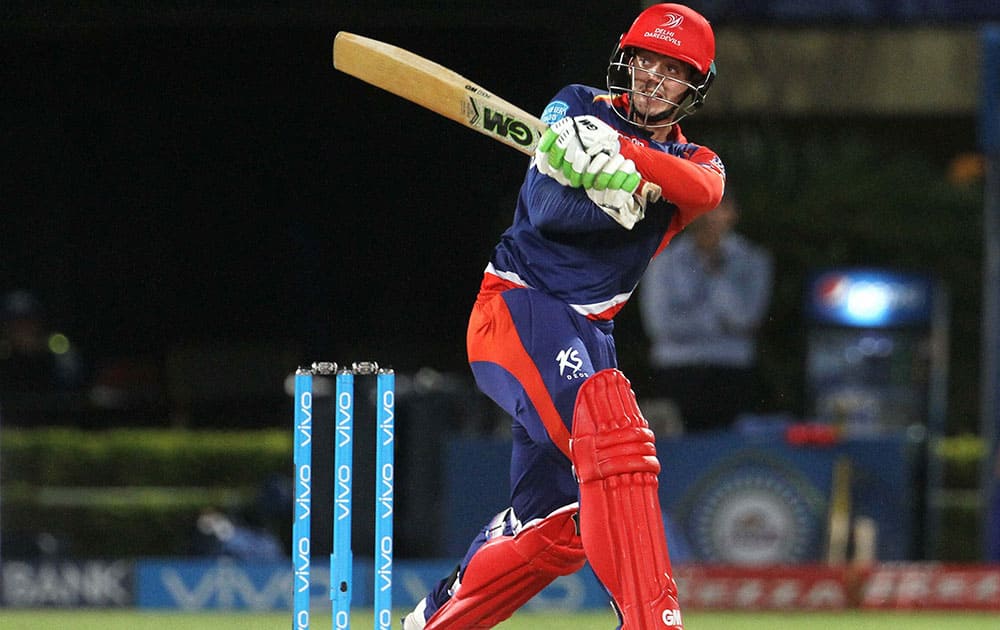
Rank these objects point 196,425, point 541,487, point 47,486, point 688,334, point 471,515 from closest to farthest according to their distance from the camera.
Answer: point 541,487
point 471,515
point 688,334
point 47,486
point 196,425

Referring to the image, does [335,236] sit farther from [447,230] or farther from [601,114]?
[601,114]

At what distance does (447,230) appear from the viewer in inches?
427

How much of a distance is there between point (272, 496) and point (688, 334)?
1.56 m

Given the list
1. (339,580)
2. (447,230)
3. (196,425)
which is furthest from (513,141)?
(447,230)

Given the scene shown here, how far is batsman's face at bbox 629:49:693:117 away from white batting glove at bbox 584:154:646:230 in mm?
308

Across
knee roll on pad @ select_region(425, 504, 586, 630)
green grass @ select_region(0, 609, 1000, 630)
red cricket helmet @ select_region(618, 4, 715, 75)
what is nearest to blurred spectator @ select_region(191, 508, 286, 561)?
green grass @ select_region(0, 609, 1000, 630)

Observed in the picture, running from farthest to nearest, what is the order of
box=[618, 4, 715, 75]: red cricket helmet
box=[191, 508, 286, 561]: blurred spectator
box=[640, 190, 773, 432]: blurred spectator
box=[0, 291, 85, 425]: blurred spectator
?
box=[0, 291, 85, 425]: blurred spectator, box=[640, 190, 773, 432]: blurred spectator, box=[191, 508, 286, 561]: blurred spectator, box=[618, 4, 715, 75]: red cricket helmet

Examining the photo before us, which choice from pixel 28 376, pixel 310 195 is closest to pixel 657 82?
pixel 28 376

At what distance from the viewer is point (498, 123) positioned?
3.56 metres

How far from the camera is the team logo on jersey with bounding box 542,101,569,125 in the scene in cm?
346

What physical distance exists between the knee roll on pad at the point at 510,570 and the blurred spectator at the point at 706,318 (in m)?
2.49

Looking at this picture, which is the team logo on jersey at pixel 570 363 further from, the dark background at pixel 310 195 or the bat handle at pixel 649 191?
the dark background at pixel 310 195

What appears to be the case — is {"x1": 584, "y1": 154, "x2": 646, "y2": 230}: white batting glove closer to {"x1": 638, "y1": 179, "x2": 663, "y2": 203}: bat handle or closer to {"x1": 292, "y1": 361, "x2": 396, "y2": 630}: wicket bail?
{"x1": 638, "y1": 179, "x2": 663, "y2": 203}: bat handle

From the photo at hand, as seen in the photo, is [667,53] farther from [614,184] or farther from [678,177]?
[614,184]
